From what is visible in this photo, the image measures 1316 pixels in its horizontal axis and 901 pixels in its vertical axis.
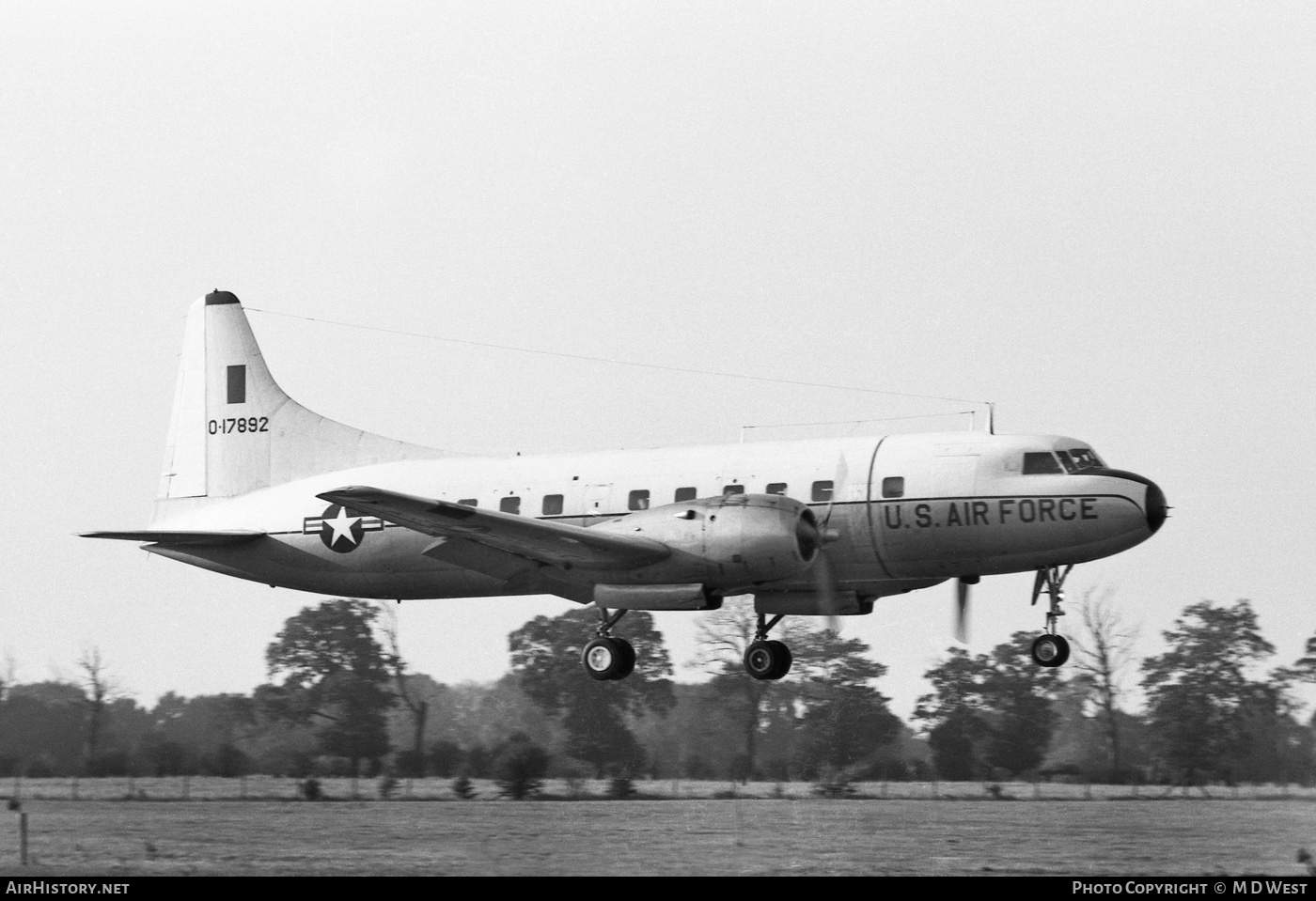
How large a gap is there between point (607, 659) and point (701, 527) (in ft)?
10.4

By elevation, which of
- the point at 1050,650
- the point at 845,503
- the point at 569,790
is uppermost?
the point at 845,503

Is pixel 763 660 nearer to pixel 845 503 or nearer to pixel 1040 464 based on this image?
pixel 845 503

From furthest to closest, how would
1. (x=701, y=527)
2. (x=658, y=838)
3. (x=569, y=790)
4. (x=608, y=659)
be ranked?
1. (x=569, y=790)
2. (x=608, y=659)
3. (x=658, y=838)
4. (x=701, y=527)

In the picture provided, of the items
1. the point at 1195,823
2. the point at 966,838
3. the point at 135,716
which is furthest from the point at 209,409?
the point at 1195,823

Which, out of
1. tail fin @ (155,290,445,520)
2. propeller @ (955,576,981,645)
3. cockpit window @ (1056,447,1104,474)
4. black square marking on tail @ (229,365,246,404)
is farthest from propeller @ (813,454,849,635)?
black square marking on tail @ (229,365,246,404)

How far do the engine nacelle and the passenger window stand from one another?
329 cm

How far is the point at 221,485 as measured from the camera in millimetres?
34219

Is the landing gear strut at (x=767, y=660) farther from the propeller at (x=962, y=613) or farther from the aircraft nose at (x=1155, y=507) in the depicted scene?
the aircraft nose at (x=1155, y=507)

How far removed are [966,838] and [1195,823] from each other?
4.69 m

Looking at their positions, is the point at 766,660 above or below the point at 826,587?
below

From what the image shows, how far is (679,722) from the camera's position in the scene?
4009 cm

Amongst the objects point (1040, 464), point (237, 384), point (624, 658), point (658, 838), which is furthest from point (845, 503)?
point (237, 384)

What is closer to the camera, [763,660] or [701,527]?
[701,527]
